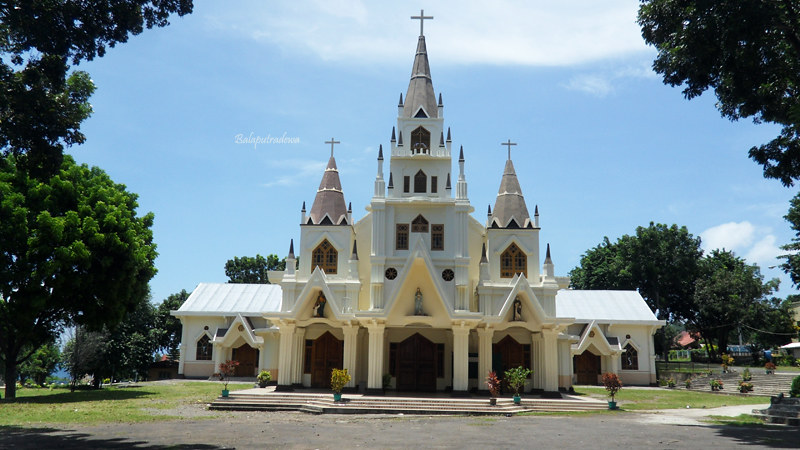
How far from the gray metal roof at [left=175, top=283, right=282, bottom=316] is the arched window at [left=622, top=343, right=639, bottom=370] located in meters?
22.9

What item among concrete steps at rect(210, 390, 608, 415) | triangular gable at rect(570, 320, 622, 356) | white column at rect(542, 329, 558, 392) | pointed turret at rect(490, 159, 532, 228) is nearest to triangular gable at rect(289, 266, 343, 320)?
concrete steps at rect(210, 390, 608, 415)

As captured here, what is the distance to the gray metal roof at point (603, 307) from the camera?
3969cm

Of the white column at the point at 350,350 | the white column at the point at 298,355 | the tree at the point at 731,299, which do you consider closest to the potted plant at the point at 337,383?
the white column at the point at 350,350

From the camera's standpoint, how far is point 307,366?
28031mm

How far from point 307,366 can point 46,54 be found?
1824 centimetres

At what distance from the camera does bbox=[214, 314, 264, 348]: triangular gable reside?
120 ft

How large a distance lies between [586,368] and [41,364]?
4394 centimetres

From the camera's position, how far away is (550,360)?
26.6 m

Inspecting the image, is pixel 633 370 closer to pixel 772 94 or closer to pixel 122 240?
Answer: pixel 772 94

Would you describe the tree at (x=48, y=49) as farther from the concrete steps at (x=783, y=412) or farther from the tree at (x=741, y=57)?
the concrete steps at (x=783, y=412)

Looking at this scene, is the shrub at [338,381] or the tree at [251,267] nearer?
the shrub at [338,381]

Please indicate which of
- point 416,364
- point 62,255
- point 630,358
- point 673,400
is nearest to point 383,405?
point 416,364

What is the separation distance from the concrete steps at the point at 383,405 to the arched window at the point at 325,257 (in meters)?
6.30

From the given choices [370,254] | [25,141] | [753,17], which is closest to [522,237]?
[370,254]
